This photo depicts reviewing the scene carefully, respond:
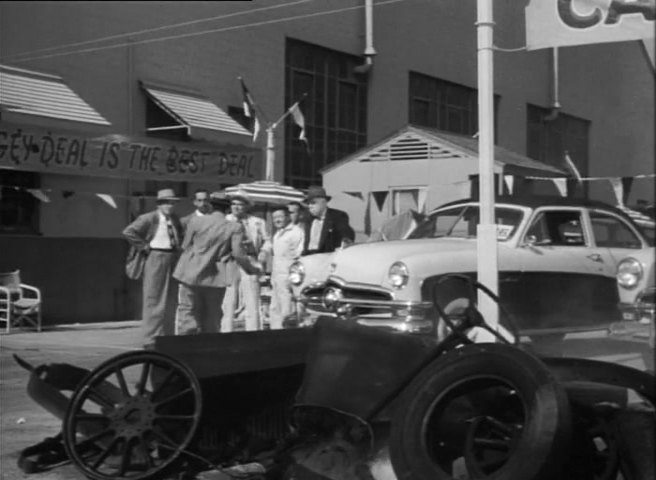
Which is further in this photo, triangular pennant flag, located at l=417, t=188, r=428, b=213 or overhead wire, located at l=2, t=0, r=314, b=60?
overhead wire, located at l=2, t=0, r=314, b=60

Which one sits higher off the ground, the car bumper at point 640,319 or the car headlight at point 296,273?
the car headlight at point 296,273

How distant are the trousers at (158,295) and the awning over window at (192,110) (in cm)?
89

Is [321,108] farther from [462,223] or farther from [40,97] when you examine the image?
[40,97]

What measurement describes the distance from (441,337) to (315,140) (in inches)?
52.5

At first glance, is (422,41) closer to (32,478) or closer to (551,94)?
(551,94)

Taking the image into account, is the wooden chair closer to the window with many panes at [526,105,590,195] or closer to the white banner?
the window with many panes at [526,105,590,195]

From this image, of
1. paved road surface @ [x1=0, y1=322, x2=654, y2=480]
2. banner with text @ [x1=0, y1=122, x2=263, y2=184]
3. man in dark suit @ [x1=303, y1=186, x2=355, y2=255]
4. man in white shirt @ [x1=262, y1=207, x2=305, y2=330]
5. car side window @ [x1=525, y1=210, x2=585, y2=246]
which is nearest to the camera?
car side window @ [x1=525, y1=210, x2=585, y2=246]

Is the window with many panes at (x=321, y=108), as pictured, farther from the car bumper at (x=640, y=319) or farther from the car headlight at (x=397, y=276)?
the car bumper at (x=640, y=319)

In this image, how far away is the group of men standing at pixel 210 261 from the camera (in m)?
5.70

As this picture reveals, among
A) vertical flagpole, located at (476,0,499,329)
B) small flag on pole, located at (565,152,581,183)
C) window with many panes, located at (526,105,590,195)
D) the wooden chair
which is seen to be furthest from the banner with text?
small flag on pole, located at (565,152,581,183)

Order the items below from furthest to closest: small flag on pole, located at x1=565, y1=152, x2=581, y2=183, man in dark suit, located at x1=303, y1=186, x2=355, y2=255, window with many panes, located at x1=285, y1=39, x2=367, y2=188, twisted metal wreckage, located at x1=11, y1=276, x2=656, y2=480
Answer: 1. window with many panes, located at x1=285, y1=39, x2=367, y2=188
2. man in dark suit, located at x1=303, y1=186, x2=355, y2=255
3. small flag on pole, located at x1=565, y1=152, x2=581, y2=183
4. twisted metal wreckage, located at x1=11, y1=276, x2=656, y2=480

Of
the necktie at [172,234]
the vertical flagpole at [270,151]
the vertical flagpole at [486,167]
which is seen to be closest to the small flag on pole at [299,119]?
the vertical flagpole at [270,151]

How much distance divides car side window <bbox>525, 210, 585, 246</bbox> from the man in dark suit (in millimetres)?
1070

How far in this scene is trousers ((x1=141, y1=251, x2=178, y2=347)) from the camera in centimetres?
613
